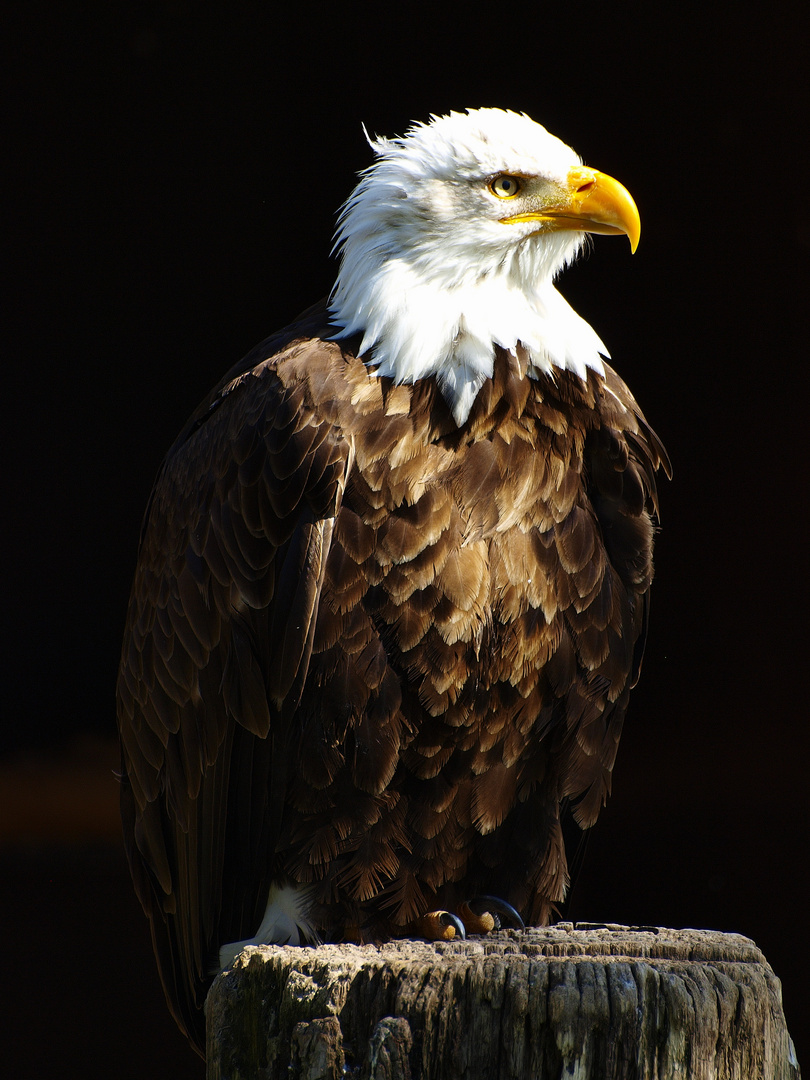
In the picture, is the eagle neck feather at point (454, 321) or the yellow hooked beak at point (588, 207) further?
the yellow hooked beak at point (588, 207)

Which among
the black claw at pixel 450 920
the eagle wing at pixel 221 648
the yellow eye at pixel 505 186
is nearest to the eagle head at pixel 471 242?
the yellow eye at pixel 505 186

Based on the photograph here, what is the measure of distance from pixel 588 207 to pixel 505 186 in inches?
8.0

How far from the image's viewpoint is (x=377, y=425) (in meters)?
2.62

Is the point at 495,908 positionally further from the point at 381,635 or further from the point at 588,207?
the point at 588,207

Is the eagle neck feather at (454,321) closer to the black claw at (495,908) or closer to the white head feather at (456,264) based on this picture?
the white head feather at (456,264)

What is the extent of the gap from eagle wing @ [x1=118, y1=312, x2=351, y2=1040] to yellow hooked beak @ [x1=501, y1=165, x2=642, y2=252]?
0.61 metres

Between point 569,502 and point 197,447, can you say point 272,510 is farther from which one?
point 569,502

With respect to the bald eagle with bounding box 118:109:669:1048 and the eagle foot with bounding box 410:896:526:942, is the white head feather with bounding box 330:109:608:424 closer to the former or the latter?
the bald eagle with bounding box 118:109:669:1048

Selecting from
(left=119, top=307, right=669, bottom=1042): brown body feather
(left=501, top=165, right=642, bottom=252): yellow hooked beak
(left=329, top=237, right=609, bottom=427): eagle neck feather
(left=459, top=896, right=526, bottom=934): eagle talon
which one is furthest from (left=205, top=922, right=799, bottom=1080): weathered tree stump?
(left=501, top=165, right=642, bottom=252): yellow hooked beak

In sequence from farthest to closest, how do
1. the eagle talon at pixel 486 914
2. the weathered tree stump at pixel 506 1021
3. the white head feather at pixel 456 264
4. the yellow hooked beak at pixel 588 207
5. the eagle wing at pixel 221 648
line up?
the eagle talon at pixel 486 914, the yellow hooked beak at pixel 588 207, the white head feather at pixel 456 264, the eagle wing at pixel 221 648, the weathered tree stump at pixel 506 1021

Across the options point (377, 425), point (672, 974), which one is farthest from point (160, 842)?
point (672, 974)

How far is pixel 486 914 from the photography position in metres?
2.96

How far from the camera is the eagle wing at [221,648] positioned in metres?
2.60

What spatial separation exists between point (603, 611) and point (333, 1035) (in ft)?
4.47
